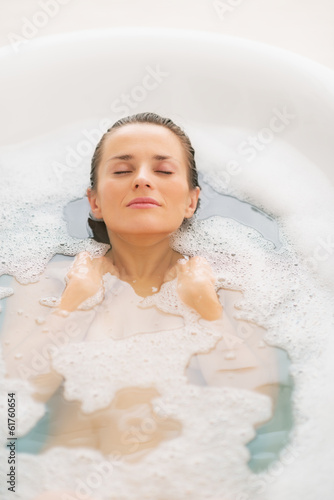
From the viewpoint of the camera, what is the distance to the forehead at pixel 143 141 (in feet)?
4.71

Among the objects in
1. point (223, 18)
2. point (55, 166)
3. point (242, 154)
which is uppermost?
point (223, 18)

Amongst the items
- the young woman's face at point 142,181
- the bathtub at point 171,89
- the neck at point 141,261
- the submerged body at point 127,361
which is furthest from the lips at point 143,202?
the bathtub at point 171,89

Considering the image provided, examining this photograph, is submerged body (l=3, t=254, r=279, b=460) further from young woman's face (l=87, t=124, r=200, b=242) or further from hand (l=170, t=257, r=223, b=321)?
young woman's face (l=87, t=124, r=200, b=242)

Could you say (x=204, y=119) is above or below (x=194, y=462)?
above

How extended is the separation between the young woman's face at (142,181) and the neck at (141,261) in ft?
0.14

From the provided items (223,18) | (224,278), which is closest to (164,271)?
(224,278)

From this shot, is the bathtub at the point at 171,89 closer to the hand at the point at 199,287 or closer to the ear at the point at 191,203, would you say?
the ear at the point at 191,203

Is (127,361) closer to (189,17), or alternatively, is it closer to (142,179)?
(142,179)

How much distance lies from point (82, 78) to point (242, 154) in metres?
0.55

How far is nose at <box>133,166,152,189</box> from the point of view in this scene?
1370mm

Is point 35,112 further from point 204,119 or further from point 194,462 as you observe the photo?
point 194,462

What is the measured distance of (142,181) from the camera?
1369 millimetres

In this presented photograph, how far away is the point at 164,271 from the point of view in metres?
1.49

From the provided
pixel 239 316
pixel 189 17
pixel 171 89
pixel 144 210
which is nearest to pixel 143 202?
pixel 144 210
